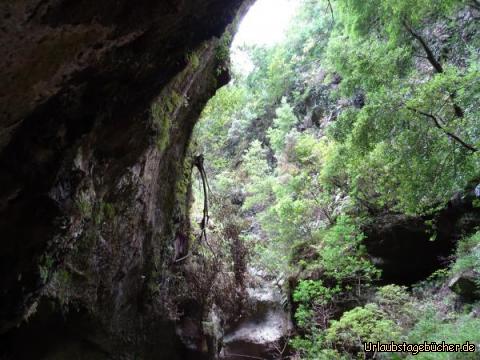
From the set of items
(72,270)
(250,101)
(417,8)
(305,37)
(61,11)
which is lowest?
(72,270)

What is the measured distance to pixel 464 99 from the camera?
220 inches

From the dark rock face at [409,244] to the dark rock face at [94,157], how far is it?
662cm

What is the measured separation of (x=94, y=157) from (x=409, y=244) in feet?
30.4

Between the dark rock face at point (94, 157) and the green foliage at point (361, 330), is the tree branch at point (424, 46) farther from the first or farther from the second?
the green foliage at point (361, 330)

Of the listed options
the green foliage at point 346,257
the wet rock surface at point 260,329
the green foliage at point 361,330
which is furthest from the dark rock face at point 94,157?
the green foliage at point 346,257

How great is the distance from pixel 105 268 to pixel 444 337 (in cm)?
610

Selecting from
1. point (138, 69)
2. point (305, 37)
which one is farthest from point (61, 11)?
point (305, 37)

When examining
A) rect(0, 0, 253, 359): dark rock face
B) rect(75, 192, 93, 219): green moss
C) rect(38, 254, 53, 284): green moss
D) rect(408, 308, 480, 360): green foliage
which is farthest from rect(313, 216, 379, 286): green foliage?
rect(38, 254, 53, 284): green moss

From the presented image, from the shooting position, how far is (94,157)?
376 centimetres

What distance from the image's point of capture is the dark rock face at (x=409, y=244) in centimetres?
1002

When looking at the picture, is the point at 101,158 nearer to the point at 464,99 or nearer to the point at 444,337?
the point at 464,99

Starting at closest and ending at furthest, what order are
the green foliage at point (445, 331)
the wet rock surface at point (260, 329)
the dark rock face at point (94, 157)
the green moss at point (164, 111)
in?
1. the dark rock face at point (94, 157)
2. the green moss at point (164, 111)
3. the green foliage at point (445, 331)
4. the wet rock surface at point (260, 329)

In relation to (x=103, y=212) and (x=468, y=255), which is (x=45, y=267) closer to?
(x=103, y=212)

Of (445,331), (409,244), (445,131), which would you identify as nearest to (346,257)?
(409,244)
